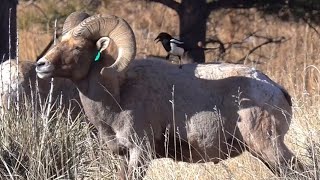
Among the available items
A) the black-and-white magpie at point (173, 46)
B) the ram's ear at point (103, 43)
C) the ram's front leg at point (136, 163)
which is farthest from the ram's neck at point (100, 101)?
the black-and-white magpie at point (173, 46)

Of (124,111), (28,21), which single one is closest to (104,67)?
(124,111)

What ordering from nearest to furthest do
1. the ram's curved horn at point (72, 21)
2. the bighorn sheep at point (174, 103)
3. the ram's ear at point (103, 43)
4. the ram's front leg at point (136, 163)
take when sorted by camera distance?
the ram's front leg at point (136, 163) → the bighorn sheep at point (174, 103) → the ram's ear at point (103, 43) → the ram's curved horn at point (72, 21)

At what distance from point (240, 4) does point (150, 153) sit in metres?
8.04

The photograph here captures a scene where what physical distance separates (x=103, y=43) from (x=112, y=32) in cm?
→ 12

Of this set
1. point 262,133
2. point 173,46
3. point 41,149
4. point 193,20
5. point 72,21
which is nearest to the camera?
point 41,149

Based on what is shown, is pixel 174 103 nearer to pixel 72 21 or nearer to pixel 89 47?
pixel 89 47

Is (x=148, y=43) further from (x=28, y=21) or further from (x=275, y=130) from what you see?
(x=275, y=130)

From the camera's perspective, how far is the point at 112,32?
26.3 ft

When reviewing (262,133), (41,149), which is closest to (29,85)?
(41,149)

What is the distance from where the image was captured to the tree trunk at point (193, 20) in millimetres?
15102

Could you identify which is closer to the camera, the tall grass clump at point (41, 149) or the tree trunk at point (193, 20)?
the tall grass clump at point (41, 149)

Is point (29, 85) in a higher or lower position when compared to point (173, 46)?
lower

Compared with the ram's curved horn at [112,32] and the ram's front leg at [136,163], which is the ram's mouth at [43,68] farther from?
the ram's front leg at [136,163]

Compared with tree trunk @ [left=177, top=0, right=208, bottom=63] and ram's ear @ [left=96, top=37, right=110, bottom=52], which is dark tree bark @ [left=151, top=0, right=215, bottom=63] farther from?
ram's ear @ [left=96, top=37, right=110, bottom=52]
